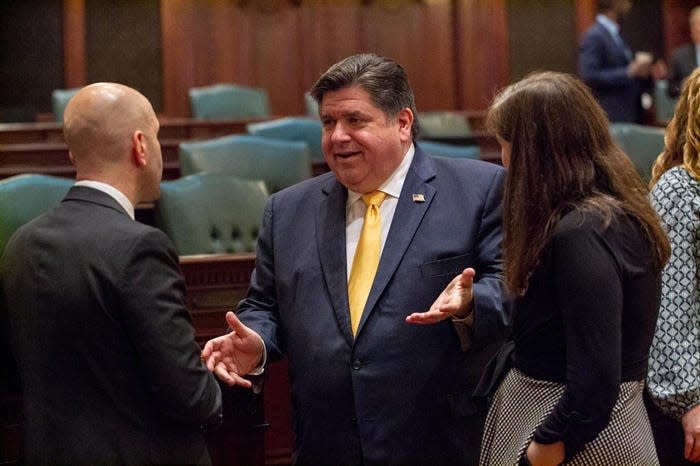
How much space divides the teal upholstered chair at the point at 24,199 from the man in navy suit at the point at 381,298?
1529mm

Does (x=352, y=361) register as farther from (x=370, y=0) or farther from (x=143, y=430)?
(x=370, y=0)

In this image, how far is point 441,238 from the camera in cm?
191

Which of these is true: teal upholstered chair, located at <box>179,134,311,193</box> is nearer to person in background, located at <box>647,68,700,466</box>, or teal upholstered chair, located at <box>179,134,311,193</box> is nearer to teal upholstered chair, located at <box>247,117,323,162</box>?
teal upholstered chair, located at <box>247,117,323,162</box>

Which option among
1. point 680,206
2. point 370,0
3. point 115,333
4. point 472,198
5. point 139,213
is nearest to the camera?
point 115,333

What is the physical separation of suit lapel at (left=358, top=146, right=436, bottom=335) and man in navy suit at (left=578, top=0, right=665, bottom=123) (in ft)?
13.8

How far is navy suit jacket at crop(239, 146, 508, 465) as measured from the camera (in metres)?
1.83

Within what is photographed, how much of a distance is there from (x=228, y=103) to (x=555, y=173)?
17.8 ft

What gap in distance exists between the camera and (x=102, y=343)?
143cm

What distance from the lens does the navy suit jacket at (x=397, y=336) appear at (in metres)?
1.83

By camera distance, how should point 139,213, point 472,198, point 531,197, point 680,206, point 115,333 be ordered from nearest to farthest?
point 115,333, point 531,197, point 680,206, point 472,198, point 139,213

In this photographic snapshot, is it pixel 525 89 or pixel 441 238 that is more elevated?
pixel 525 89

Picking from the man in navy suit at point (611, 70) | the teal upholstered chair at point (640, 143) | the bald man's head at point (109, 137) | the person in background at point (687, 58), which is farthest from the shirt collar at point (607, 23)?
the bald man's head at point (109, 137)

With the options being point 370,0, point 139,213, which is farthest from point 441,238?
point 370,0

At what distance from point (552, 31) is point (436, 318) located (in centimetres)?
702
